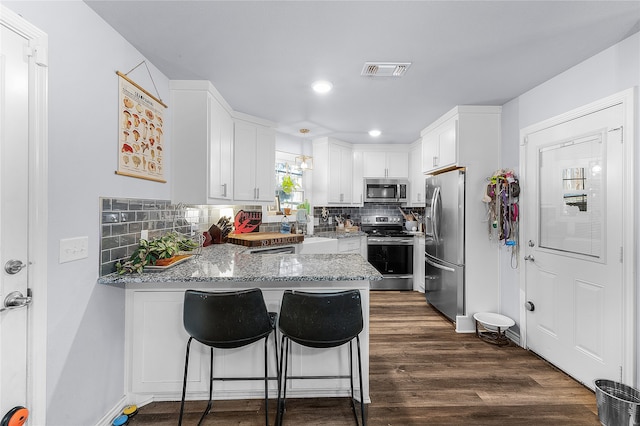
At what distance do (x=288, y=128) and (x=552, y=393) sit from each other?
384cm

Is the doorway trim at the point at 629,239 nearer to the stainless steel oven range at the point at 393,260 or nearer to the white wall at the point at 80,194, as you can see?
the stainless steel oven range at the point at 393,260

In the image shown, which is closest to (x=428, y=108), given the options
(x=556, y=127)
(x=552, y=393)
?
(x=556, y=127)

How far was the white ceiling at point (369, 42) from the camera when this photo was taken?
1623mm

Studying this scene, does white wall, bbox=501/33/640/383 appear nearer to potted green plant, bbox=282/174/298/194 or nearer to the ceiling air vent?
the ceiling air vent

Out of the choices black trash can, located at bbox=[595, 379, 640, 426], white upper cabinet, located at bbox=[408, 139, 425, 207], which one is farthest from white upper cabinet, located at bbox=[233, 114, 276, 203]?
black trash can, located at bbox=[595, 379, 640, 426]

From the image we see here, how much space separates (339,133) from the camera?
430cm

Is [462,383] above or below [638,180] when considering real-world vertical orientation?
below

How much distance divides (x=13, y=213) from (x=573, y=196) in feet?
11.6

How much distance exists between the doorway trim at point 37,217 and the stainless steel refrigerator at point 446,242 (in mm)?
3364

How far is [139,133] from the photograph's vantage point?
209cm

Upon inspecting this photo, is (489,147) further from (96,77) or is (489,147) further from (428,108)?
(96,77)

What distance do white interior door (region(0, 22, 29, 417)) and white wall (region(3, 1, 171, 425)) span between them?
Result: 0.11 m

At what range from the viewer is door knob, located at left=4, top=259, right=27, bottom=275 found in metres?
1.21

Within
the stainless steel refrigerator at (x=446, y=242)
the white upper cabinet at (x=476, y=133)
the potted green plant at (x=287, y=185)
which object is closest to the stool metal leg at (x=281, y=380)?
the stainless steel refrigerator at (x=446, y=242)
